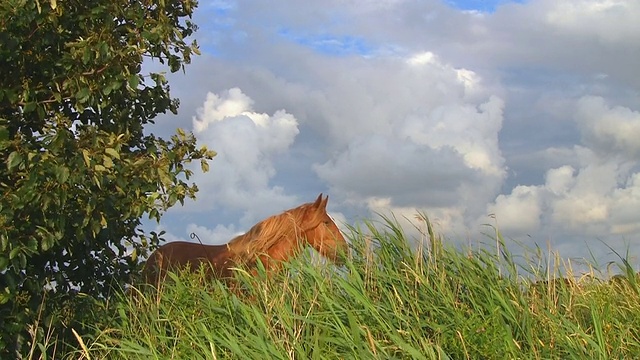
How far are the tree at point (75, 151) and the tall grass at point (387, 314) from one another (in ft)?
2.27

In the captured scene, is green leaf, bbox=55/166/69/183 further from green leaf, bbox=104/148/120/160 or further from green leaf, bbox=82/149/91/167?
green leaf, bbox=104/148/120/160

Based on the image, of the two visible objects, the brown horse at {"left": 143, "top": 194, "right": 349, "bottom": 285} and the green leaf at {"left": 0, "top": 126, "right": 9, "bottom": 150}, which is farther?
the brown horse at {"left": 143, "top": 194, "right": 349, "bottom": 285}

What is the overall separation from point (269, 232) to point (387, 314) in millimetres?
3612

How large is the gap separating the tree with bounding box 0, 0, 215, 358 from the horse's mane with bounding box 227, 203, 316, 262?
1927mm

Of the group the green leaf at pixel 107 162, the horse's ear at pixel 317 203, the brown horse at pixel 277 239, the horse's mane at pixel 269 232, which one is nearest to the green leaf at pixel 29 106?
the green leaf at pixel 107 162

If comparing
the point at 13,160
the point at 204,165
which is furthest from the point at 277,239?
the point at 13,160

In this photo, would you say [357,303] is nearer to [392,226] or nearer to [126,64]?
[392,226]

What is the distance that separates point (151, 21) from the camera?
7.49 metres

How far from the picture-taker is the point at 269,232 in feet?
32.6

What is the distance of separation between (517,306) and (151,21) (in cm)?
419

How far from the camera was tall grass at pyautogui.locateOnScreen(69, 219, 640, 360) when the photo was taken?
20.1ft

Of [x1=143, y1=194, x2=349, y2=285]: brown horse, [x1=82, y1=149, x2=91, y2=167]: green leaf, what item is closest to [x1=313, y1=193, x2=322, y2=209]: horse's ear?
[x1=143, y1=194, x2=349, y2=285]: brown horse

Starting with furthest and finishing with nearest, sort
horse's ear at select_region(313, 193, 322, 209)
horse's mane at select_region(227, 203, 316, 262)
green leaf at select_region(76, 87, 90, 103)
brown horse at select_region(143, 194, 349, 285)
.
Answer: horse's ear at select_region(313, 193, 322, 209)
horse's mane at select_region(227, 203, 316, 262)
brown horse at select_region(143, 194, 349, 285)
green leaf at select_region(76, 87, 90, 103)

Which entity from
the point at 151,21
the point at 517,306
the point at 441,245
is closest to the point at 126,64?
the point at 151,21
